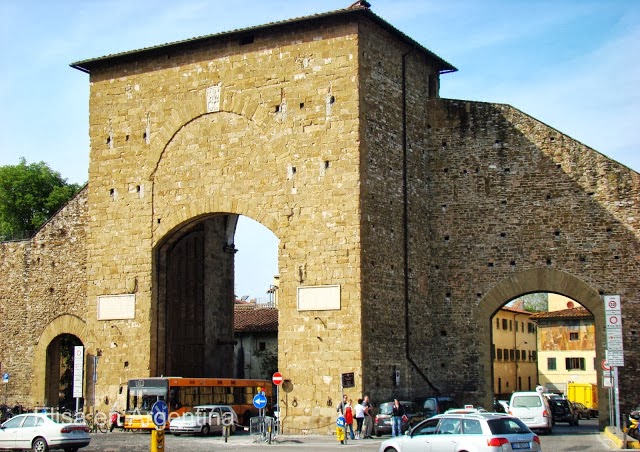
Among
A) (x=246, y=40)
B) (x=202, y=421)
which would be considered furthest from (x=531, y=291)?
(x=246, y=40)

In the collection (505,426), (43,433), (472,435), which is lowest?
(43,433)

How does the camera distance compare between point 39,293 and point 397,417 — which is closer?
point 397,417

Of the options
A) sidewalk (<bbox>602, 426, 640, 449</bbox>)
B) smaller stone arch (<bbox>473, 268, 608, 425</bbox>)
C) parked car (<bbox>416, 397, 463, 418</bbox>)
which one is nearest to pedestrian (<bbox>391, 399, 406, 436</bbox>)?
parked car (<bbox>416, 397, 463, 418</bbox>)

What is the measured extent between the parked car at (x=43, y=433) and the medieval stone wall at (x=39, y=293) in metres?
12.8

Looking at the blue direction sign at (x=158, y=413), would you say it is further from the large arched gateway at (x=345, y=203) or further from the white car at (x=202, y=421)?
the white car at (x=202, y=421)

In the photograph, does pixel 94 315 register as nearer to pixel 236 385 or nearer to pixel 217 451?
pixel 236 385

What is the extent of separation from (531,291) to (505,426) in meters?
13.6

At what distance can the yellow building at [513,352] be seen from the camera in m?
57.3

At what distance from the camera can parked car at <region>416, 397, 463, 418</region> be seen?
26750 mm

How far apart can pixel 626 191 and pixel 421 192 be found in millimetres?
6309

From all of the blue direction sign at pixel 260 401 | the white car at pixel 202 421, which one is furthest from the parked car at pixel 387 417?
the white car at pixel 202 421

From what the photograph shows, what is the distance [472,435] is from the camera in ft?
54.3

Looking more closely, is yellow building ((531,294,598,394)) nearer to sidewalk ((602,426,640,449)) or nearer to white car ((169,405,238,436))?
white car ((169,405,238,436))

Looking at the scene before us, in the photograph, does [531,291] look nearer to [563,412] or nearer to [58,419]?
[563,412]
